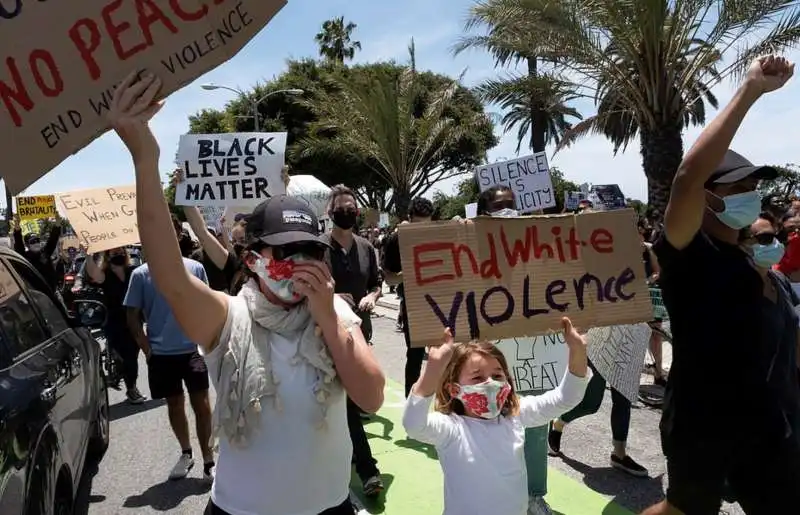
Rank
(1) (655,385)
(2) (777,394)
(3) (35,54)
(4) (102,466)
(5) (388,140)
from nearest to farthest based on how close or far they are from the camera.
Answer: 1. (3) (35,54)
2. (2) (777,394)
3. (4) (102,466)
4. (1) (655,385)
5. (5) (388,140)

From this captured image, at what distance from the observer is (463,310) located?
2604 mm

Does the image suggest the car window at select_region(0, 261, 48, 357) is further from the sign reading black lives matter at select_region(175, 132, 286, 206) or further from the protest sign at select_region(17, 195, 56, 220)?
the protest sign at select_region(17, 195, 56, 220)

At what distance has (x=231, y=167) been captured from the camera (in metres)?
5.11

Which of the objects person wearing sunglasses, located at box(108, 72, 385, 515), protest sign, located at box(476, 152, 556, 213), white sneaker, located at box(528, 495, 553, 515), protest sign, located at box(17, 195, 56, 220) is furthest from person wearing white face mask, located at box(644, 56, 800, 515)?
protest sign, located at box(17, 195, 56, 220)

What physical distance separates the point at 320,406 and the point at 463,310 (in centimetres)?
77

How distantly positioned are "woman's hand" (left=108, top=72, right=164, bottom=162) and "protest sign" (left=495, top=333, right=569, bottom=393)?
243cm

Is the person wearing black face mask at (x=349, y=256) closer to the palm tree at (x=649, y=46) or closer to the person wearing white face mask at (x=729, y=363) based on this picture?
the person wearing white face mask at (x=729, y=363)

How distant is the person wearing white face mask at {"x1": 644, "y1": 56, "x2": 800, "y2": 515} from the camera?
2510mm

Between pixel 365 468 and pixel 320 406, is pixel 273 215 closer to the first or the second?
pixel 320 406

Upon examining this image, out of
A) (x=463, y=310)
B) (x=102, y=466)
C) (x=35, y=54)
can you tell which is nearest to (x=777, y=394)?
(x=463, y=310)

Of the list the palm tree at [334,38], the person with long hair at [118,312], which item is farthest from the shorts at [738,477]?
the palm tree at [334,38]

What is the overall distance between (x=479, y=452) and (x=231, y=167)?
10.9ft

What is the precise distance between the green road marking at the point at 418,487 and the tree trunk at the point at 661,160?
768cm

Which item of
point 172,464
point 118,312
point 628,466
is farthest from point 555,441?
point 118,312
